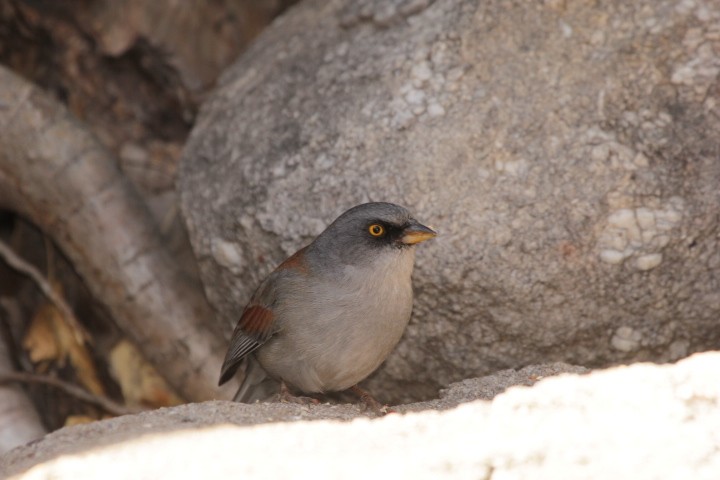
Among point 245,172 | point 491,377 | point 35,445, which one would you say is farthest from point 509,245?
point 35,445

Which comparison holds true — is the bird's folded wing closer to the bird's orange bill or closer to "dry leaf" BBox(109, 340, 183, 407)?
the bird's orange bill

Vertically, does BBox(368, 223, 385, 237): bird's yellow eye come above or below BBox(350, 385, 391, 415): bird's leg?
above

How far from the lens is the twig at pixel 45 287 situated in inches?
302

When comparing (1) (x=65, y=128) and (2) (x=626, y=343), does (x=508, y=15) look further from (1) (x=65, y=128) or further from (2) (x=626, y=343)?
(1) (x=65, y=128)

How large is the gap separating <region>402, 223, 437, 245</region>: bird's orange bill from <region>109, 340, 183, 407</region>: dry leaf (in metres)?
2.99

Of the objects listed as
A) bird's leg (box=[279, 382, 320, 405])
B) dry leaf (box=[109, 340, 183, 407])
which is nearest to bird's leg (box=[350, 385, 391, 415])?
bird's leg (box=[279, 382, 320, 405])

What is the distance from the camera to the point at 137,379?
7648 mm

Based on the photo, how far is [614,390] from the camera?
3643 millimetres

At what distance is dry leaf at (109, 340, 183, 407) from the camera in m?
7.57

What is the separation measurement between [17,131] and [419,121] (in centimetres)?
335

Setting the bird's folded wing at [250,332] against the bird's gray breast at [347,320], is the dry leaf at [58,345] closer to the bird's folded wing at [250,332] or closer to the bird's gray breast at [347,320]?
the bird's folded wing at [250,332]

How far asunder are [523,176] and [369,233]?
3.10 ft

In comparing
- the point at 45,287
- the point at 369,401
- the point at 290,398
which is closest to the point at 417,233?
the point at 369,401

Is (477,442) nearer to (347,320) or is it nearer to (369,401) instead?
(347,320)
